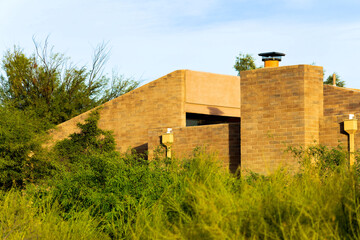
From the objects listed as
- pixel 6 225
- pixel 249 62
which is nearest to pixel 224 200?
pixel 6 225

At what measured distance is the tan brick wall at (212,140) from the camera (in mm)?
23641

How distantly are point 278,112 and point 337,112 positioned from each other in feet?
9.59

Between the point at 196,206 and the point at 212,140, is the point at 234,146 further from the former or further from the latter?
the point at 196,206

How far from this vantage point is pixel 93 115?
102ft

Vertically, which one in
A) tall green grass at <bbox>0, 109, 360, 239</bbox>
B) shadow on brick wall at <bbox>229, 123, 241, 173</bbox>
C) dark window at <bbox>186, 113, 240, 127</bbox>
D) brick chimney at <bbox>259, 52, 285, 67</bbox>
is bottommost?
tall green grass at <bbox>0, 109, 360, 239</bbox>

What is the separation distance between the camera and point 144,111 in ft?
97.3

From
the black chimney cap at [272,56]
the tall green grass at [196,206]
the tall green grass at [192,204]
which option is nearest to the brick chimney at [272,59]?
the black chimney cap at [272,56]

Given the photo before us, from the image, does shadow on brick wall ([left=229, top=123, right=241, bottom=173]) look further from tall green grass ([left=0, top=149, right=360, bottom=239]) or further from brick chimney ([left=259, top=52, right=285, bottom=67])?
tall green grass ([left=0, top=149, right=360, bottom=239])

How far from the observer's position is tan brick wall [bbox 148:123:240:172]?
23.6 metres

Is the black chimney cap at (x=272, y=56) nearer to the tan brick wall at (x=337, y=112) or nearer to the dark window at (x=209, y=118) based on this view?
the tan brick wall at (x=337, y=112)

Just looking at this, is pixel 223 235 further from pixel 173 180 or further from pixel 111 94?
pixel 111 94

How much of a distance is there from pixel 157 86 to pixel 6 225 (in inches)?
700

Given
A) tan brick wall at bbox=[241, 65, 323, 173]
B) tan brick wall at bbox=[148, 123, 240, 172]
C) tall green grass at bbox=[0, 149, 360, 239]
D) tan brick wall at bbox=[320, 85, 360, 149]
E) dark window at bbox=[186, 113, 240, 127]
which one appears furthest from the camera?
dark window at bbox=[186, 113, 240, 127]

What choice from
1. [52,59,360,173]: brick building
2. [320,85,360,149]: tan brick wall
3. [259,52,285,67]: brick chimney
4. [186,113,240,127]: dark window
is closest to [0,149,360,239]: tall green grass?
[52,59,360,173]: brick building
